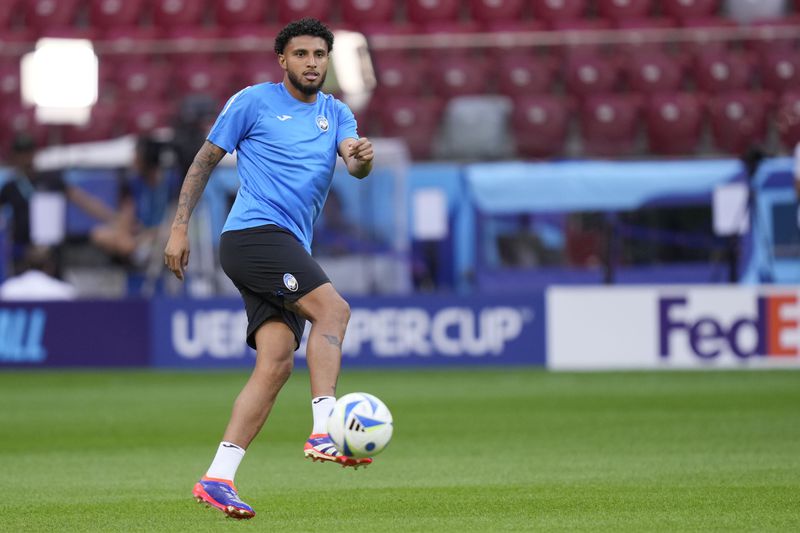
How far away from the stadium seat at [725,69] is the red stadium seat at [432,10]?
14.2ft

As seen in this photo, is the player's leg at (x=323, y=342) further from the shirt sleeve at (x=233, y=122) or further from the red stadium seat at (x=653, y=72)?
the red stadium seat at (x=653, y=72)

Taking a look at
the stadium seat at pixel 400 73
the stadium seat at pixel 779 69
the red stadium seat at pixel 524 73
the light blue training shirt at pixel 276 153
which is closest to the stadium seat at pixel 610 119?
the red stadium seat at pixel 524 73

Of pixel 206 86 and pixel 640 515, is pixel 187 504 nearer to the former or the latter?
pixel 640 515

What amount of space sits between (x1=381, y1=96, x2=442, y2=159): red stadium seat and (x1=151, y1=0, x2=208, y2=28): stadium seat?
14.5ft

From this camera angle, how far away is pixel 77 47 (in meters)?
17.3

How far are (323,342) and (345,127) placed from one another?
1059 mm

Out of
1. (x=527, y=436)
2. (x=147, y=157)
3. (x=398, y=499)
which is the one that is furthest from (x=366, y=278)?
(x=398, y=499)

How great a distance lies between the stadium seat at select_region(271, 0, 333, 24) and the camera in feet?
68.0

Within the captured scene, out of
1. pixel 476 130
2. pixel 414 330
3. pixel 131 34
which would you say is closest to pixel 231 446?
pixel 414 330

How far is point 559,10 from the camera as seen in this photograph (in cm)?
2036

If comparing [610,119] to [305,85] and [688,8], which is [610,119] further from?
[305,85]

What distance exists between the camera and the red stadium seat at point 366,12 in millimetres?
20844

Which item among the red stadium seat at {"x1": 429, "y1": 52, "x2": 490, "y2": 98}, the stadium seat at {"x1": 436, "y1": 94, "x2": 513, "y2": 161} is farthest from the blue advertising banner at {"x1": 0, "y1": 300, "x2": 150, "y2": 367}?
the red stadium seat at {"x1": 429, "y1": 52, "x2": 490, "y2": 98}

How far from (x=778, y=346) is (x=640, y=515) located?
376 inches
